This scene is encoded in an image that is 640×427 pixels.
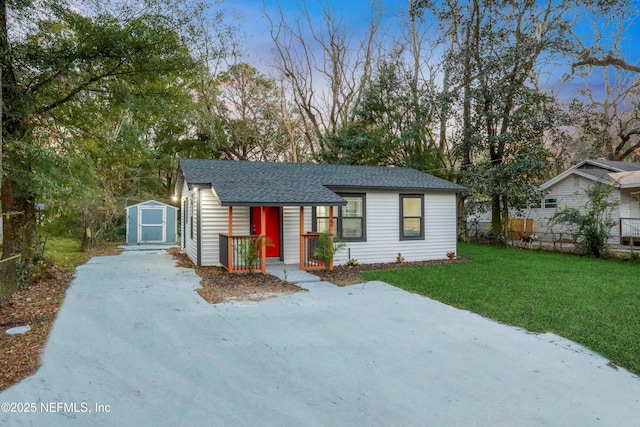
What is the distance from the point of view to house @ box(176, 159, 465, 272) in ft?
29.8

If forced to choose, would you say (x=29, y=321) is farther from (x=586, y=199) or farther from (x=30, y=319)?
(x=586, y=199)

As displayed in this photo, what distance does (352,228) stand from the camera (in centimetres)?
1060

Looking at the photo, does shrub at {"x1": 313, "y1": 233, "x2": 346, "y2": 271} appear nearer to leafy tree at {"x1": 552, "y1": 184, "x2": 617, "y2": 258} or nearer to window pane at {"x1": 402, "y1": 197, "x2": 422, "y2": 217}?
window pane at {"x1": 402, "y1": 197, "x2": 422, "y2": 217}

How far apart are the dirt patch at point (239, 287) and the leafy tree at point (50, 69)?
359 centimetres

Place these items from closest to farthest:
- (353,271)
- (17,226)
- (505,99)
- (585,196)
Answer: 1. (17,226)
2. (353,271)
3. (505,99)
4. (585,196)

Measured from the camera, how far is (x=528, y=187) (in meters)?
14.5

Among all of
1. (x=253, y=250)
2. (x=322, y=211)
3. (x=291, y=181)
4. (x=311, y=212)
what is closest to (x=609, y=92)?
(x=322, y=211)

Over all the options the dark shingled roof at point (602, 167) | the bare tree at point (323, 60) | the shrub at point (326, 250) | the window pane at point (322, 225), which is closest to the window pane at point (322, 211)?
the window pane at point (322, 225)

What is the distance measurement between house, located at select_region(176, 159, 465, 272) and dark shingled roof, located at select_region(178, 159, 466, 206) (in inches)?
1.0

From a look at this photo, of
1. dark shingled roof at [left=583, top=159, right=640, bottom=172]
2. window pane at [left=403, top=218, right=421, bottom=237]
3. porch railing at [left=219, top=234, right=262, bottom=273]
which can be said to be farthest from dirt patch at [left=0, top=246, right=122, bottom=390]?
dark shingled roof at [left=583, top=159, right=640, bottom=172]

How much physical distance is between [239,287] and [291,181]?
393 centimetres

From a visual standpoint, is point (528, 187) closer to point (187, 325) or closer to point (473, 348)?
point (473, 348)

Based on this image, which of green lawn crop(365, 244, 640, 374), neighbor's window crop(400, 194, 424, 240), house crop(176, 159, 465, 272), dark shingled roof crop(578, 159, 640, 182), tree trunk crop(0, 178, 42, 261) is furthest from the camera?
dark shingled roof crop(578, 159, 640, 182)

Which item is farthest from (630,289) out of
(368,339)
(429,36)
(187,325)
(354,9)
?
(354,9)
